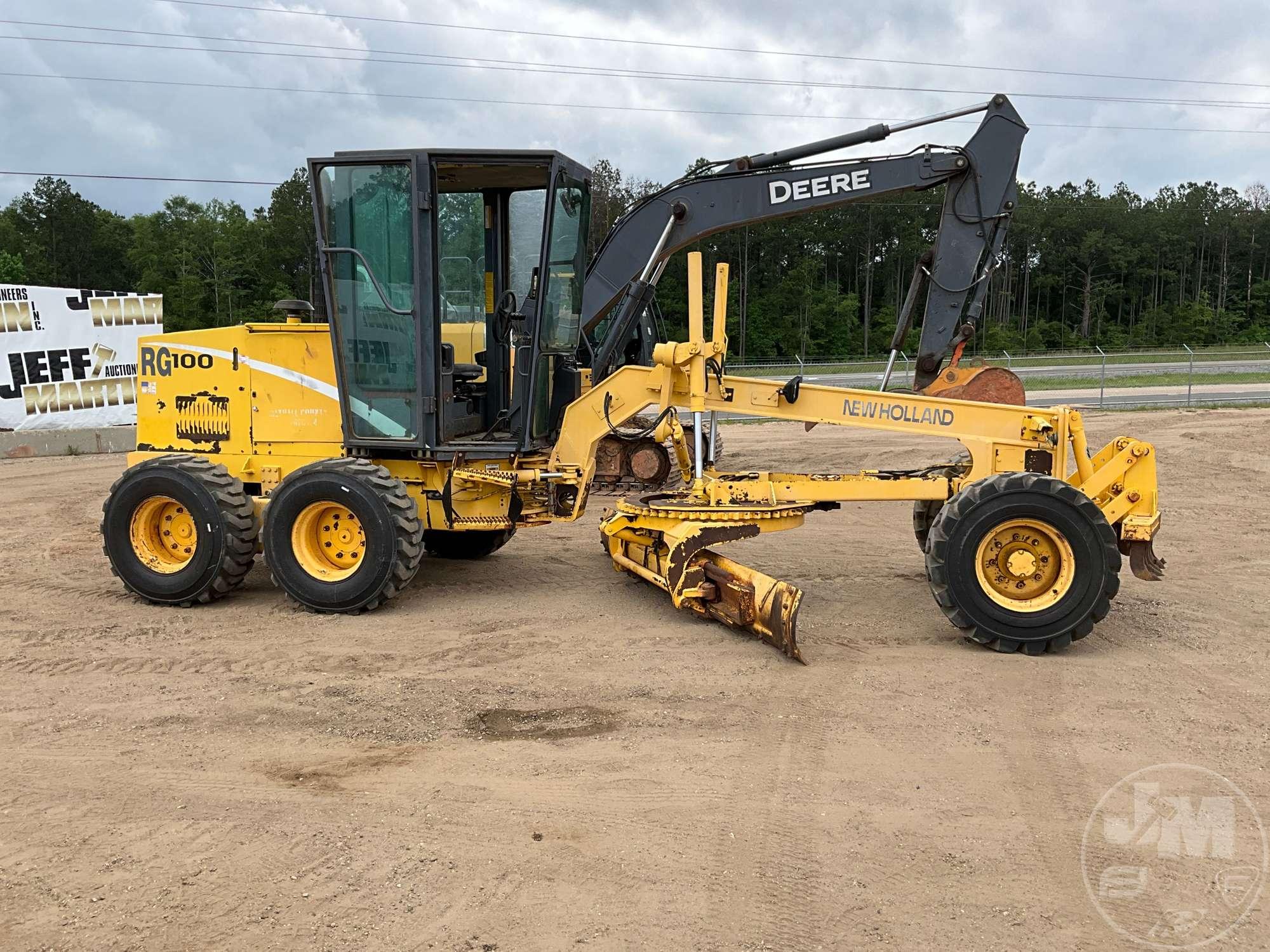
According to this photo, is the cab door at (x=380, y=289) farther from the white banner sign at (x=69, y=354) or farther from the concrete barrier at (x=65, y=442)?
the white banner sign at (x=69, y=354)

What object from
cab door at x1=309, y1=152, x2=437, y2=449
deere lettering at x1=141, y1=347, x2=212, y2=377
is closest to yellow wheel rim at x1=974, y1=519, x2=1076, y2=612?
cab door at x1=309, y1=152, x2=437, y2=449

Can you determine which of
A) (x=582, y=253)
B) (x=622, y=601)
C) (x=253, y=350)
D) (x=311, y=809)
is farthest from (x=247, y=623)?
(x=582, y=253)

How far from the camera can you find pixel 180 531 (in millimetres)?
7512

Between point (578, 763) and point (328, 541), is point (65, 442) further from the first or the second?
point (578, 763)

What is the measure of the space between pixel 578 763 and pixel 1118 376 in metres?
32.8

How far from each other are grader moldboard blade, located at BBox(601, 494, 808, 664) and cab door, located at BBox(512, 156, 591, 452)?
103cm

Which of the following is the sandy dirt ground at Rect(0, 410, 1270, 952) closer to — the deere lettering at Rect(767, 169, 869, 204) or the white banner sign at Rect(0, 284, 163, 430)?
the deere lettering at Rect(767, 169, 869, 204)

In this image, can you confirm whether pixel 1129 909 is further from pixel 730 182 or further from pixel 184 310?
pixel 184 310

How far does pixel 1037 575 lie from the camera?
6.23m

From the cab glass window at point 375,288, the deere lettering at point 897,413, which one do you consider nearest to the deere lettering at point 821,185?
the deere lettering at point 897,413

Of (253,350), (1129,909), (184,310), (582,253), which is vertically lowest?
(1129,909)

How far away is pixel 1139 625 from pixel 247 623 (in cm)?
613

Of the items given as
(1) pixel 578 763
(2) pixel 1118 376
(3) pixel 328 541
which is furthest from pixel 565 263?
(2) pixel 1118 376

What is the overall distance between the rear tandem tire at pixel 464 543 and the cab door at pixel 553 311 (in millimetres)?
1369
